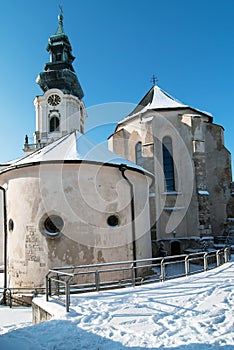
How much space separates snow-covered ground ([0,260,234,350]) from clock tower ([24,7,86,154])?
Result: 82.4ft

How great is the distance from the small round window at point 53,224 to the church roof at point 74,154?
2212 millimetres

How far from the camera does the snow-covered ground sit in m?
4.20

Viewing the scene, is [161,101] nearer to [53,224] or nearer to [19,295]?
[53,224]

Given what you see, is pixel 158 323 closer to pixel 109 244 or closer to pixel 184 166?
pixel 109 244

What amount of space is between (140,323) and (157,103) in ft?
59.8

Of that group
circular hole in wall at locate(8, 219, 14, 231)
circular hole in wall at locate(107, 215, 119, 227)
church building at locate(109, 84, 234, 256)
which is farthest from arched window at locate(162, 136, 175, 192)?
circular hole in wall at locate(8, 219, 14, 231)

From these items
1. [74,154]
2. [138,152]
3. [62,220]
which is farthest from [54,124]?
[62,220]

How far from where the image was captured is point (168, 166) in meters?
19.9

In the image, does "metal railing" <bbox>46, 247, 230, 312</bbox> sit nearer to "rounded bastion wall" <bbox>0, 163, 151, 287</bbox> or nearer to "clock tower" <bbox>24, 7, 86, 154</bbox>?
"rounded bastion wall" <bbox>0, 163, 151, 287</bbox>

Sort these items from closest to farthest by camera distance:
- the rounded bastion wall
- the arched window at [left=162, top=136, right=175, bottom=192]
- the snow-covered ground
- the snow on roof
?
the snow-covered ground, the rounded bastion wall, the arched window at [left=162, top=136, right=175, bottom=192], the snow on roof

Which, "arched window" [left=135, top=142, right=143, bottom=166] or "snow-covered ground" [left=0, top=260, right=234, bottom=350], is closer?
"snow-covered ground" [left=0, top=260, right=234, bottom=350]

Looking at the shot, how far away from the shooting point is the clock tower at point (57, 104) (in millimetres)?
31047

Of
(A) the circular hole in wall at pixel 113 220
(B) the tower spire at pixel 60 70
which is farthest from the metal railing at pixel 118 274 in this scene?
(B) the tower spire at pixel 60 70

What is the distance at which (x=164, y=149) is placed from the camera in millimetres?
20141
